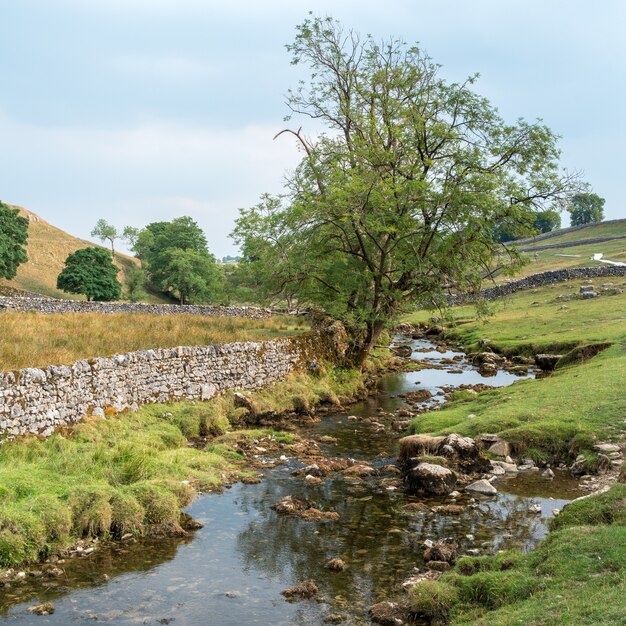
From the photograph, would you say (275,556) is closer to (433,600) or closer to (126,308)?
(433,600)

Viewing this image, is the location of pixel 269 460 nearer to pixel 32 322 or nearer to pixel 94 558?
pixel 94 558

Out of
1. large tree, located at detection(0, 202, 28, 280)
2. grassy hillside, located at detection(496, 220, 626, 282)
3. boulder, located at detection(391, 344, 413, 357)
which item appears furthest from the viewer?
large tree, located at detection(0, 202, 28, 280)

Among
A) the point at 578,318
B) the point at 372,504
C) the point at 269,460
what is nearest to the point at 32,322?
the point at 269,460

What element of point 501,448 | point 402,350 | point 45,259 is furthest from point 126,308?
point 45,259

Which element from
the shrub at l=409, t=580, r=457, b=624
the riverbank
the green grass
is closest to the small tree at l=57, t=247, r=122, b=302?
Result: the riverbank

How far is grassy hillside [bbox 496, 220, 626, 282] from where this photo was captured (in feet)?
263

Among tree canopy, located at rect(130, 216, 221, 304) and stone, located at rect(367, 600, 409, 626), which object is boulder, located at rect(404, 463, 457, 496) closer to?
stone, located at rect(367, 600, 409, 626)

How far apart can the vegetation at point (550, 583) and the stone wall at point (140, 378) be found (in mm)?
10558

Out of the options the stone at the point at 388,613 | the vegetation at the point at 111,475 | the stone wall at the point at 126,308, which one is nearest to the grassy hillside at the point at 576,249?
the stone wall at the point at 126,308

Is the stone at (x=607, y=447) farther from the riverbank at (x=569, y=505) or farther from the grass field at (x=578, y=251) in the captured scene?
the grass field at (x=578, y=251)

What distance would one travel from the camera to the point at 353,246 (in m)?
32.0

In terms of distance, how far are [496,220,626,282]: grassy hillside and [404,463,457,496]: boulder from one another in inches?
2080

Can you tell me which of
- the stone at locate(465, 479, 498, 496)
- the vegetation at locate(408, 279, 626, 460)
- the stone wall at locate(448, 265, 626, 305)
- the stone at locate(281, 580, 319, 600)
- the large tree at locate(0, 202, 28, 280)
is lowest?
the stone at locate(281, 580, 319, 600)

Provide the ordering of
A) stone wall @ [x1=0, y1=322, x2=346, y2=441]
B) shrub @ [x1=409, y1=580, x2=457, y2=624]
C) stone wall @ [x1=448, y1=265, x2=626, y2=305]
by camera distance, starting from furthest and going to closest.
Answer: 1. stone wall @ [x1=448, y1=265, x2=626, y2=305]
2. stone wall @ [x1=0, y1=322, x2=346, y2=441]
3. shrub @ [x1=409, y1=580, x2=457, y2=624]
